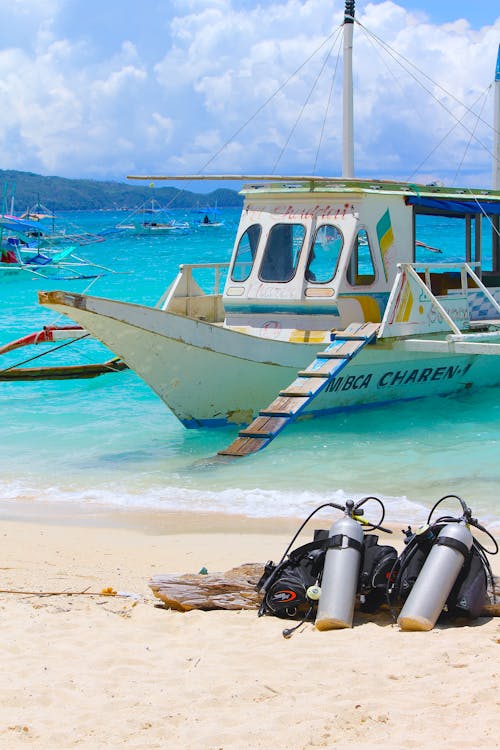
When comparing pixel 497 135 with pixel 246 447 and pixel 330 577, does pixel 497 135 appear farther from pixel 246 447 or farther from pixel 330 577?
pixel 330 577

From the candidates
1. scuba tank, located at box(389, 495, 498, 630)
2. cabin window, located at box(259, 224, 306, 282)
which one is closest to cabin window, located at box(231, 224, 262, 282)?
cabin window, located at box(259, 224, 306, 282)

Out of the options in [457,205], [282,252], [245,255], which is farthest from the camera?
[457,205]

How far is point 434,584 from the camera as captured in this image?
5305 mm

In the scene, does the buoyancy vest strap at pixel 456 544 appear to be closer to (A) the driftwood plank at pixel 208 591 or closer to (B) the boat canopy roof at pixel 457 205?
(A) the driftwood plank at pixel 208 591

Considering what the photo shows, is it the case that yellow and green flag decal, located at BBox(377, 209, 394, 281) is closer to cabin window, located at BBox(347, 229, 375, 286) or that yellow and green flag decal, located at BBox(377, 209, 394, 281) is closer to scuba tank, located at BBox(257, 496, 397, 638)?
cabin window, located at BBox(347, 229, 375, 286)

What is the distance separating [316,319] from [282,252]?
977 millimetres

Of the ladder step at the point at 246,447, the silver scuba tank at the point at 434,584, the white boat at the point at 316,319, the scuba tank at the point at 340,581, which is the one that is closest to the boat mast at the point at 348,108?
the white boat at the point at 316,319

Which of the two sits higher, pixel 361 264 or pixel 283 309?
pixel 361 264

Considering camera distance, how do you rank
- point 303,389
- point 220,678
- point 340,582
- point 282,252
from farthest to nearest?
point 282,252 < point 303,389 < point 340,582 < point 220,678

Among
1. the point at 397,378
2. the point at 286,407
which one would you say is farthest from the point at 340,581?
the point at 397,378

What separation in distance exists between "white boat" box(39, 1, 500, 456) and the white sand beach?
4.53 metres

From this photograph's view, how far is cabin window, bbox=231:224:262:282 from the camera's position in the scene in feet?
40.9

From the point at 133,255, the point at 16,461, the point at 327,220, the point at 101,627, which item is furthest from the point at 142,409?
the point at 133,255

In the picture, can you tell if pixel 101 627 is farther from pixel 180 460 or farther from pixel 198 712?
pixel 180 460
